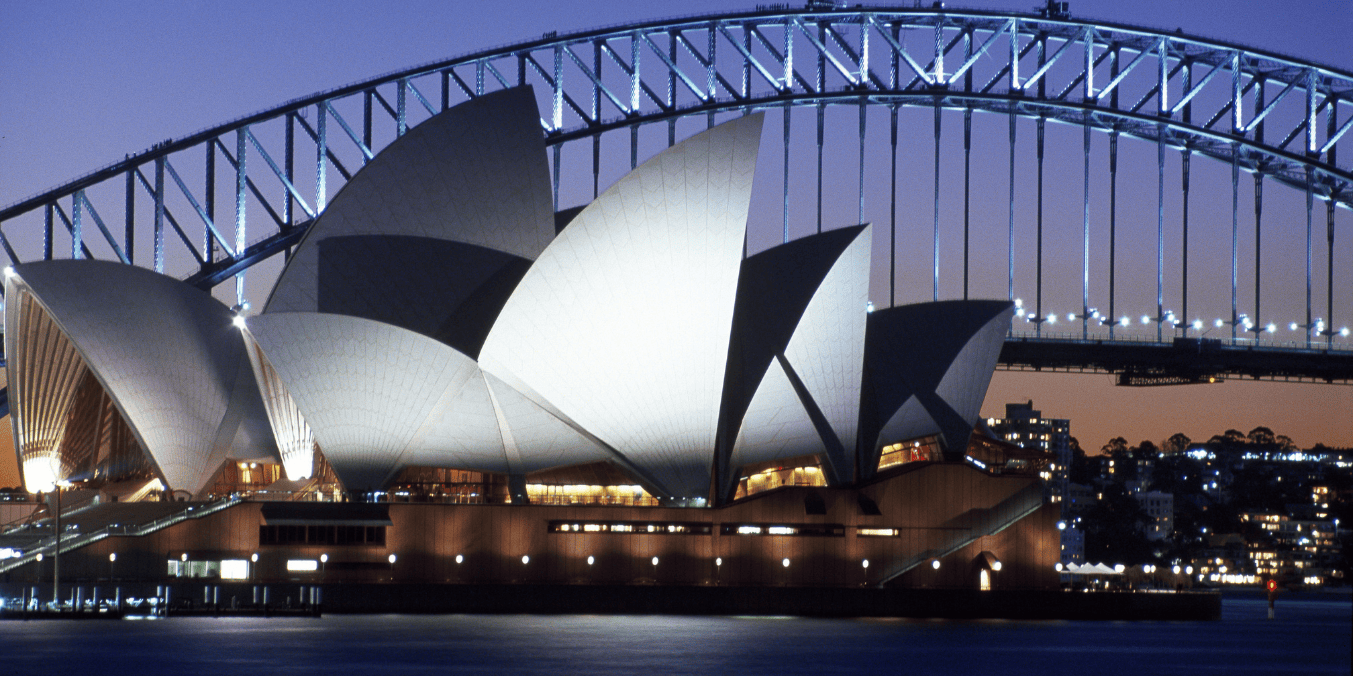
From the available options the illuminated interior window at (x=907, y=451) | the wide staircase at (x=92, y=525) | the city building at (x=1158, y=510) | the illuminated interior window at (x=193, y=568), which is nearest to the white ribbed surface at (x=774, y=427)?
the illuminated interior window at (x=907, y=451)

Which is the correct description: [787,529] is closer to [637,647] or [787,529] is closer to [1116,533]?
[637,647]

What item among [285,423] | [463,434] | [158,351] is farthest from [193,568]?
[463,434]

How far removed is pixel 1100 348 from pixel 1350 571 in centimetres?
7853

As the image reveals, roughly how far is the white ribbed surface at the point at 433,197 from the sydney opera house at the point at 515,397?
0.08 meters

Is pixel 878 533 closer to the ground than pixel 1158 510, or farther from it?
closer to the ground

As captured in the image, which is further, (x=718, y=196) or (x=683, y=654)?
(x=718, y=196)

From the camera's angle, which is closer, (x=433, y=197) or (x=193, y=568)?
(x=193, y=568)

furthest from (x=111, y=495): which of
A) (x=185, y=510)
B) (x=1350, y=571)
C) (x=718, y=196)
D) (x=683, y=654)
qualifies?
(x=1350, y=571)

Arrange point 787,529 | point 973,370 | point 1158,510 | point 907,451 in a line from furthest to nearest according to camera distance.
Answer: point 1158,510
point 973,370
point 907,451
point 787,529

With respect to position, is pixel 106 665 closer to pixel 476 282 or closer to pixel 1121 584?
pixel 476 282

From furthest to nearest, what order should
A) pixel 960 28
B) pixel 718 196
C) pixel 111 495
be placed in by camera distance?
pixel 960 28
pixel 111 495
pixel 718 196

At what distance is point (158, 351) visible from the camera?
62.4 m

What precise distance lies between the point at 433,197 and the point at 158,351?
10753 mm

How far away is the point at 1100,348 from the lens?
296 ft
